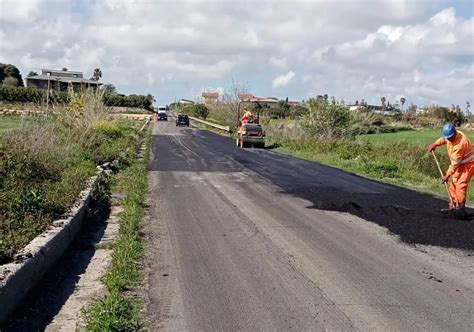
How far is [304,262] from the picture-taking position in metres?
7.62

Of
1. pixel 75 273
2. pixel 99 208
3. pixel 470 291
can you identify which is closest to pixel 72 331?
pixel 75 273

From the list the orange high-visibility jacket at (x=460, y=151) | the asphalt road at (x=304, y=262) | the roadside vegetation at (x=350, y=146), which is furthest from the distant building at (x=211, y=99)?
the orange high-visibility jacket at (x=460, y=151)

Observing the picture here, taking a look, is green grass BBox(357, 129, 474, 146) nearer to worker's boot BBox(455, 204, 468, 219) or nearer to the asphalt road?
worker's boot BBox(455, 204, 468, 219)

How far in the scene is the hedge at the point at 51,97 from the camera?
30375mm

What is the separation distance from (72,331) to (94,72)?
407ft

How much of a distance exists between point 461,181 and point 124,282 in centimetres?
824

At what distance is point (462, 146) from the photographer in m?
11.9

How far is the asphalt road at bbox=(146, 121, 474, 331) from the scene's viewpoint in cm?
563

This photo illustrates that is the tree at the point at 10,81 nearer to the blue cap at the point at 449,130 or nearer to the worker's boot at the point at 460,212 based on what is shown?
the blue cap at the point at 449,130

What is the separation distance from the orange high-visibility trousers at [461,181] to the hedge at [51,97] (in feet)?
60.8

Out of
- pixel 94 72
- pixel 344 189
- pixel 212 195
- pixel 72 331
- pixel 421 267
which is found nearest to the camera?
pixel 72 331

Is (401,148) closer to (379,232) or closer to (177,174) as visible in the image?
(177,174)

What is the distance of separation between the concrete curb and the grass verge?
69cm

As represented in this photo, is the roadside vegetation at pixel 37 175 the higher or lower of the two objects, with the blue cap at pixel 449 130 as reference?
lower
